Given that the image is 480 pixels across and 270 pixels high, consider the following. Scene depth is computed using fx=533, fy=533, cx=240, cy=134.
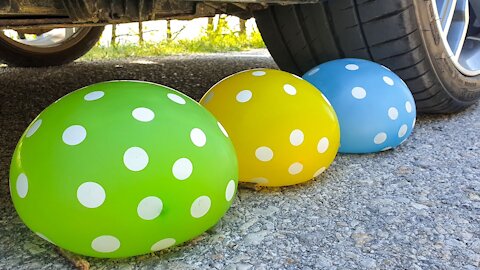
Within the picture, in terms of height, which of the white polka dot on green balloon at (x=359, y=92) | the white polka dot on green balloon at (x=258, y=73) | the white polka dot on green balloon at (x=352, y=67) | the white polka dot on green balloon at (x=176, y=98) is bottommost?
the white polka dot on green balloon at (x=359, y=92)

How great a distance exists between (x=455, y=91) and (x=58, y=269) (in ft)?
5.21

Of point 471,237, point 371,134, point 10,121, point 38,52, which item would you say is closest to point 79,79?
point 38,52

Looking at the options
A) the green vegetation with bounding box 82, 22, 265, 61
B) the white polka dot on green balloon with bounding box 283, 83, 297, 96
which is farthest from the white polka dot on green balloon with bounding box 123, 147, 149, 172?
the green vegetation with bounding box 82, 22, 265, 61

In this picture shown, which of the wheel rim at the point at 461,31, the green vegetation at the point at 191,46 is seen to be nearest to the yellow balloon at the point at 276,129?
the wheel rim at the point at 461,31

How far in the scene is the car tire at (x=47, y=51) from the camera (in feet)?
10.4

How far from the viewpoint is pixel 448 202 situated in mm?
1286

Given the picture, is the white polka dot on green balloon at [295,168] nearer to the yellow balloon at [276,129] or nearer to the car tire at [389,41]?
the yellow balloon at [276,129]

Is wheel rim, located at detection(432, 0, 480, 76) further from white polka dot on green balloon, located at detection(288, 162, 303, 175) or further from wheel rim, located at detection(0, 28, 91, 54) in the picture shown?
wheel rim, located at detection(0, 28, 91, 54)

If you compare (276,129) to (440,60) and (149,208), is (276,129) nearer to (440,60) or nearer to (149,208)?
(149,208)

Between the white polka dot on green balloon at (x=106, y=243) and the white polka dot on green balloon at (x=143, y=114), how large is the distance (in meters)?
0.22

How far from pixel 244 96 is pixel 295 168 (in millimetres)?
218

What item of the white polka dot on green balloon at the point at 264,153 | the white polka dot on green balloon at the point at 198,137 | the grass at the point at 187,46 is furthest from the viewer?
the grass at the point at 187,46

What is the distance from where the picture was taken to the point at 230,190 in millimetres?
1064

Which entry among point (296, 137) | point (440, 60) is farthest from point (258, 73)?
point (440, 60)
